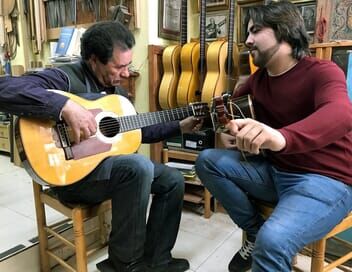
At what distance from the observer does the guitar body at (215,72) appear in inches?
67.2

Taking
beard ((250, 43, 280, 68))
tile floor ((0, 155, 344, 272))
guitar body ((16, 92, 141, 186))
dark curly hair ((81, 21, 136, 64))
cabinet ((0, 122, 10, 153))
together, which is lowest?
tile floor ((0, 155, 344, 272))

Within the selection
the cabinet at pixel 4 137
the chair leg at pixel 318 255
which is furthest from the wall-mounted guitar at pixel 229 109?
the cabinet at pixel 4 137

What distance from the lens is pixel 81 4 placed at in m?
2.09

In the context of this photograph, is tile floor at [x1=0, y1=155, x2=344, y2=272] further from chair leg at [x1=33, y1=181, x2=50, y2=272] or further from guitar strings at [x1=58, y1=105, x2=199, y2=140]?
A: guitar strings at [x1=58, y1=105, x2=199, y2=140]

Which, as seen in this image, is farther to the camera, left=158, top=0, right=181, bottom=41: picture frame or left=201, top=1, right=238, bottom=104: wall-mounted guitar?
left=158, top=0, right=181, bottom=41: picture frame

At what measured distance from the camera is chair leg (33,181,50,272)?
1271 millimetres

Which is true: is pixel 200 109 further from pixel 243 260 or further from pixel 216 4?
pixel 216 4

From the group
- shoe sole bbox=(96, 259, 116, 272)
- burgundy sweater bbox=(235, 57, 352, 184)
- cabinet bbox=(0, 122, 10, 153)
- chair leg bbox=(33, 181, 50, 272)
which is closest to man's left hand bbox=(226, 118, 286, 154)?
burgundy sweater bbox=(235, 57, 352, 184)

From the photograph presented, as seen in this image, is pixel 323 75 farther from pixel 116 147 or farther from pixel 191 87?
pixel 191 87

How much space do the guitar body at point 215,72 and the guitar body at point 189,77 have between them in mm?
78

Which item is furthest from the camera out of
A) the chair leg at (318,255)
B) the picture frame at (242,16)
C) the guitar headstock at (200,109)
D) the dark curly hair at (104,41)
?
the picture frame at (242,16)

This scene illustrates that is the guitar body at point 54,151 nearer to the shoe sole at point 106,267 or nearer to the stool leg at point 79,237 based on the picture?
the stool leg at point 79,237

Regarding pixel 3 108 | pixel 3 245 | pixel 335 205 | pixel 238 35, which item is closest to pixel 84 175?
pixel 3 108

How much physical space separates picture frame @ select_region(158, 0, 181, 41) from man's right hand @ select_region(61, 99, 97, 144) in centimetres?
106
